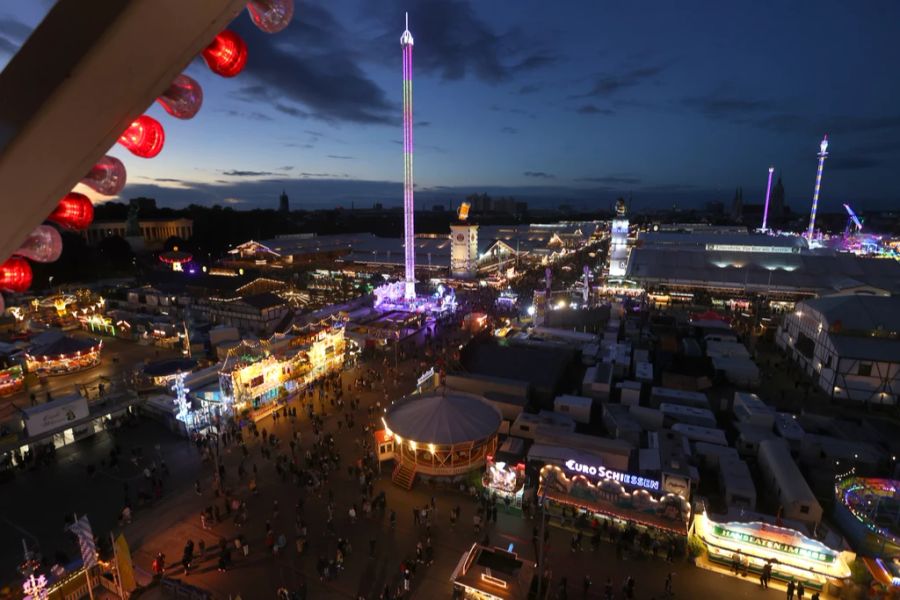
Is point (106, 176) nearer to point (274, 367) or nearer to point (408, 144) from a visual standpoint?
point (274, 367)

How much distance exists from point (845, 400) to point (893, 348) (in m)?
3.74

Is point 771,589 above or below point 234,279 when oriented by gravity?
below

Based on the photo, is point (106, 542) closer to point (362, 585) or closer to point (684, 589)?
point (362, 585)

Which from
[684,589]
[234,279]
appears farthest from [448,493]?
[234,279]

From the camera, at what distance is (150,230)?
7962 cm

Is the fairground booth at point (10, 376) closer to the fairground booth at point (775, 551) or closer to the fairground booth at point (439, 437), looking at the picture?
the fairground booth at point (439, 437)

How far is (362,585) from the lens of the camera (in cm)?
1325

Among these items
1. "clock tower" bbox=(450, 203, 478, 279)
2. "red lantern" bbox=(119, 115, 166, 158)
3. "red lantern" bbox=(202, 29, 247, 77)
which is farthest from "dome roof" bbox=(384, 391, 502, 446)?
"clock tower" bbox=(450, 203, 478, 279)

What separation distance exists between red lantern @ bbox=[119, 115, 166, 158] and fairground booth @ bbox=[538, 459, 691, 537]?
14086mm

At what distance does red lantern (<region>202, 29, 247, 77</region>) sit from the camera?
2447 millimetres

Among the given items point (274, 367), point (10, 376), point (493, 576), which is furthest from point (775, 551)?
point (10, 376)

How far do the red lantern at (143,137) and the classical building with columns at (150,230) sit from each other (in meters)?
83.9

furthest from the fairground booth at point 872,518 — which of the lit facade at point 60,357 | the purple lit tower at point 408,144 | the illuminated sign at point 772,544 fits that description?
the lit facade at point 60,357

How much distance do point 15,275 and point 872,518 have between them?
2192cm
